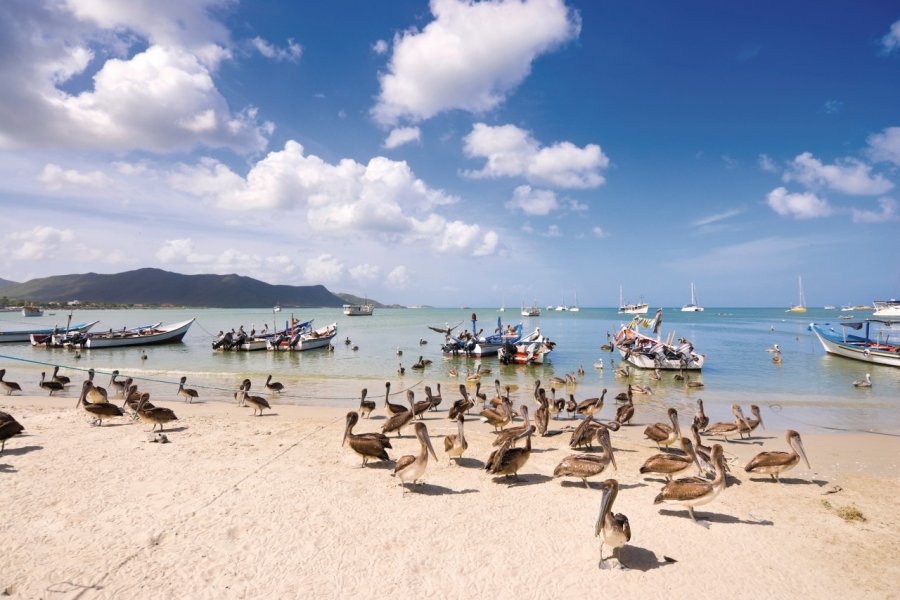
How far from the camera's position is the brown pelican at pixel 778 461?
7957 mm

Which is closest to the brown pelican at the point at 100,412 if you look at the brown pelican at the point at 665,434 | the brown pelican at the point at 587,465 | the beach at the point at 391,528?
the beach at the point at 391,528

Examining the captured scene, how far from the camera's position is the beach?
16.1 feet

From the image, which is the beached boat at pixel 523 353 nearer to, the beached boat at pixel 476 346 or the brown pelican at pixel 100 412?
the beached boat at pixel 476 346

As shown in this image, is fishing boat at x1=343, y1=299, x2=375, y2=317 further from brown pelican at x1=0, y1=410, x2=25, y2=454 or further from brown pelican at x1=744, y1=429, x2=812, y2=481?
brown pelican at x1=744, y1=429, x2=812, y2=481

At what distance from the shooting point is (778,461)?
7.98m

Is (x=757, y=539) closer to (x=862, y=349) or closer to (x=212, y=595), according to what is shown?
(x=212, y=595)

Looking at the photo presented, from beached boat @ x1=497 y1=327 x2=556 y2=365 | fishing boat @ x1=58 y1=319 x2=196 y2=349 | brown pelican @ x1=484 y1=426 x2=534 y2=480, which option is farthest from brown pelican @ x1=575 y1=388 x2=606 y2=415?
fishing boat @ x1=58 y1=319 x2=196 y2=349

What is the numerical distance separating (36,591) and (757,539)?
27.5 feet

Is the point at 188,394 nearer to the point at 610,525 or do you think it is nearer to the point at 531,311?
the point at 610,525

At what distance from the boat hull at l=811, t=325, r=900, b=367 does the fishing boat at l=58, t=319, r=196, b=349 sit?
55.7 metres

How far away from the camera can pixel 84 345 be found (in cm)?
3834

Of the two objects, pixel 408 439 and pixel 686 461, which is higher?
pixel 686 461

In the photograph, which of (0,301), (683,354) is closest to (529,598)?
(683,354)

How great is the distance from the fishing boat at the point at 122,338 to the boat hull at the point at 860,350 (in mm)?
55710
